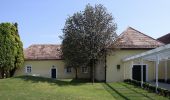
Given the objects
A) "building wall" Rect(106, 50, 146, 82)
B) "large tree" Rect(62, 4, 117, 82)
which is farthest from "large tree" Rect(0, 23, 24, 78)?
"building wall" Rect(106, 50, 146, 82)

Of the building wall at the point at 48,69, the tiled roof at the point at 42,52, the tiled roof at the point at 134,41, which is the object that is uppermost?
the tiled roof at the point at 134,41

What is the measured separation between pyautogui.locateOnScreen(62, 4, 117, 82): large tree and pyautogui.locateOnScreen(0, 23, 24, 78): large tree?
1027cm

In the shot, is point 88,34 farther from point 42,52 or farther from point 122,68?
point 42,52

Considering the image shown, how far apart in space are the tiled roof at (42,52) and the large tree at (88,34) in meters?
11.7

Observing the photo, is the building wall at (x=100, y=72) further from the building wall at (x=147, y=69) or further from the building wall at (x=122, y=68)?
the building wall at (x=147, y=69)

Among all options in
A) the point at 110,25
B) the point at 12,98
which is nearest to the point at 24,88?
the point at 12,98

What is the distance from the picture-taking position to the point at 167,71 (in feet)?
124

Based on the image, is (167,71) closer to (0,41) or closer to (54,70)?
(54,70)

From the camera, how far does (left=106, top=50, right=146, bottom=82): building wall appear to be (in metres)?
38.3

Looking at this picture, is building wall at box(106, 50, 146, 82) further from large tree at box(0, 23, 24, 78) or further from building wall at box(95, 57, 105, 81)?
large tree at box(0, 23, 24, 78)

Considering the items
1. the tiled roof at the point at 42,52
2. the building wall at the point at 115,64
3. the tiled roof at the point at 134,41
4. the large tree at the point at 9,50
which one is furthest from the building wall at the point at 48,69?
the tiled roof at the point at 134,41

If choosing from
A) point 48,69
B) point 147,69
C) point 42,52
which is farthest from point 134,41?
point 42,52

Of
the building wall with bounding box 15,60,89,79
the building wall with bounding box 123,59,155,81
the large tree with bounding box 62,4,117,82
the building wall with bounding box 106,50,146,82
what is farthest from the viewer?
the building wall with bounding box 15,60,89,79

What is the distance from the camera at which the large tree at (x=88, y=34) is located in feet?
116
